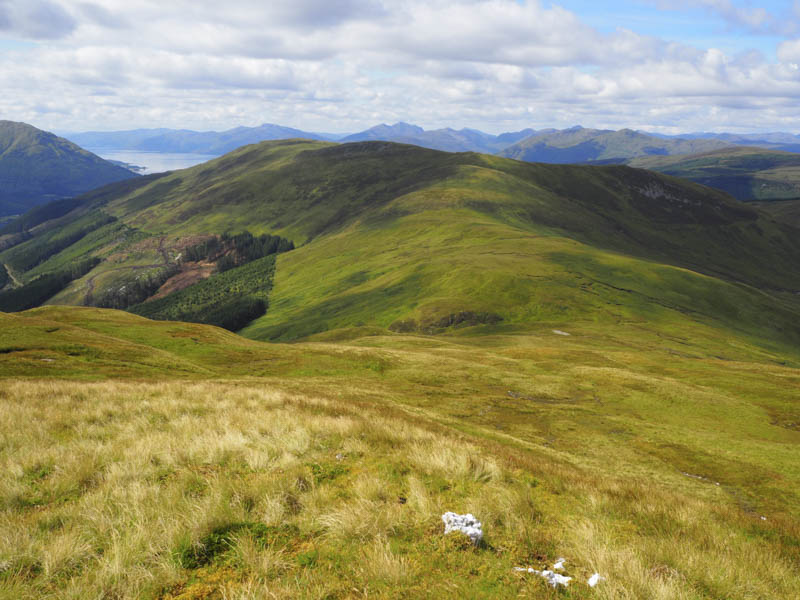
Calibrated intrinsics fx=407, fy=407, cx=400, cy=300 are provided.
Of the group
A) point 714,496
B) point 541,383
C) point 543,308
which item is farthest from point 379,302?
point 714,496

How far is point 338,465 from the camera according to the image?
10742mm

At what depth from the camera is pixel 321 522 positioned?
760 cm

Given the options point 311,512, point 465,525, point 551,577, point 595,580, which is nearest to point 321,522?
point 311,512

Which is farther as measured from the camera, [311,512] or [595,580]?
[311,512]

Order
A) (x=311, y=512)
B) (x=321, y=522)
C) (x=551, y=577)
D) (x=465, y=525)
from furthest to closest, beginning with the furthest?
(x=311, y=512) → (x=465, y=525) → (x=321, y=522) → (x=551, y=577)

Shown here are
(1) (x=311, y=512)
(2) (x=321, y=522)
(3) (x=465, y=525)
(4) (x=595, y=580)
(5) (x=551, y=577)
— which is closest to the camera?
(4) (x=595, y=580)

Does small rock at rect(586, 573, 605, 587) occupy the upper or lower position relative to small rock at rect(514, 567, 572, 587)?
upper

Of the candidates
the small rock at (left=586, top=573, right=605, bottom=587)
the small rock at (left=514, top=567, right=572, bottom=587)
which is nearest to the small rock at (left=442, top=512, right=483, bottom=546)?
the small rock at (left=514, top=567, right=572, bottom=587)

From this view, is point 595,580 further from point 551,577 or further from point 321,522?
point 321,522

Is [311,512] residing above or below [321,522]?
below

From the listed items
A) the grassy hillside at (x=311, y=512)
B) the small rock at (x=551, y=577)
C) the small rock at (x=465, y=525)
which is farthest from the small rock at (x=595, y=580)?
the small rock at (x=465, y=525)

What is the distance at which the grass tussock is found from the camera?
6.14 meters

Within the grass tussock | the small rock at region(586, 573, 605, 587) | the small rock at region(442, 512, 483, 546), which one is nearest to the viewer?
the grass tussock

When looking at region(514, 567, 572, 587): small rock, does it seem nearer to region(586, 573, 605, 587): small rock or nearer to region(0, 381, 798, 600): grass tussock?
region(0, 381, 798, 600): grass tussock
